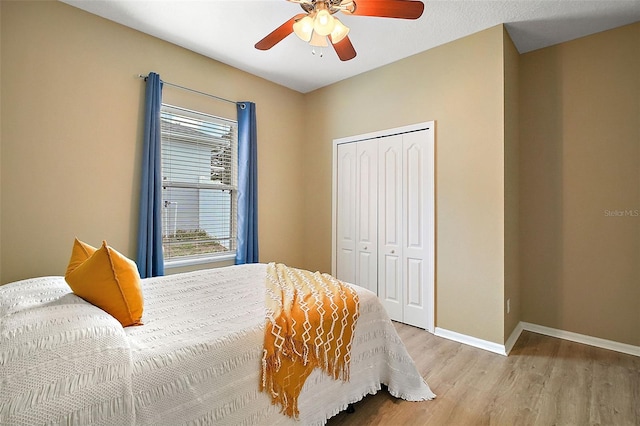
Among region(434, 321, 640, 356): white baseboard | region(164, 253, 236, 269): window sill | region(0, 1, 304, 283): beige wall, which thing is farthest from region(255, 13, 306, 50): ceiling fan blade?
region(434, 321, 640, 356): white baseboard

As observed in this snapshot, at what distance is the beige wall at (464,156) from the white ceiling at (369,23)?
0.69 ft

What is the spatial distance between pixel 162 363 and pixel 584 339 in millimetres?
3580

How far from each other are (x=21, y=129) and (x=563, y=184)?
4.69 metres

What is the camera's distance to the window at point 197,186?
308 cm

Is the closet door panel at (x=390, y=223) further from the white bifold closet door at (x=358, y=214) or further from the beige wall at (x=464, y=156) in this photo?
the beige wall at (x=464, y=156)

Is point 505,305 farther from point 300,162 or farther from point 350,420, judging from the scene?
point 300,162

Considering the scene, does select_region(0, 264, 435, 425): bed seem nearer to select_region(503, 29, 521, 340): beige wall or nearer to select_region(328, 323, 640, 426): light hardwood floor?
select_region(328, 323, 640, 426): light hardwood floor

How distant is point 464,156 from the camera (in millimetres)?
2865

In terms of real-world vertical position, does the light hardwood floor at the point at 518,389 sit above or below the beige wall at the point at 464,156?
below

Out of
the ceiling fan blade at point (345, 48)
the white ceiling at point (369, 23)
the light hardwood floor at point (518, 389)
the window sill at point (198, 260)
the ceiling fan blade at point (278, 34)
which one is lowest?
the light hardwood floor at point (518, 389)

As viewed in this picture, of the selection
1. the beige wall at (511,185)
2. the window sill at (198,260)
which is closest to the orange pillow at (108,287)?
the window sill at (198,260)

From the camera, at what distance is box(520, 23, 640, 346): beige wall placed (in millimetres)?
2639

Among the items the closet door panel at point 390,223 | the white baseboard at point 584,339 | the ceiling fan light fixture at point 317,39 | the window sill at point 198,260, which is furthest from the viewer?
the closet door panel at point 390,223

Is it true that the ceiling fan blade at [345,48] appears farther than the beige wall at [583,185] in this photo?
No
